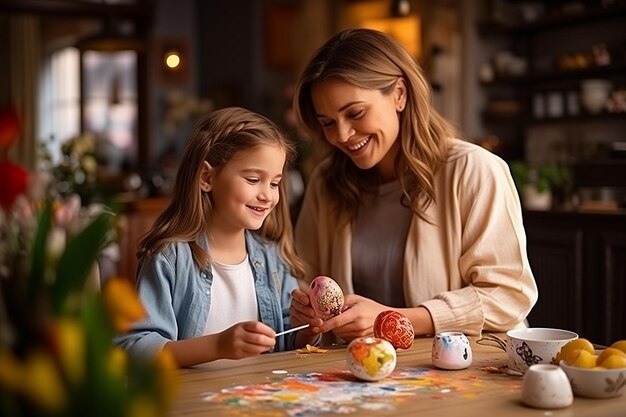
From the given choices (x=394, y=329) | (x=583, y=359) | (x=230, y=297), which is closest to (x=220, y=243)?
(x=230, y=297)

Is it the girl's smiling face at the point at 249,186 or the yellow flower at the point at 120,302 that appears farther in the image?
the girl's smiling face at the point at 249,186

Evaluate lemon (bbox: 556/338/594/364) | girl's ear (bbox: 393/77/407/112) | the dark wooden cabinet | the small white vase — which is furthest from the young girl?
the small white vase

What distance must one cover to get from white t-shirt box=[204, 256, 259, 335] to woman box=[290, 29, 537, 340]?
5.8 inches

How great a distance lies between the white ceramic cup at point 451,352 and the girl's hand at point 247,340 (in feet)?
1.07

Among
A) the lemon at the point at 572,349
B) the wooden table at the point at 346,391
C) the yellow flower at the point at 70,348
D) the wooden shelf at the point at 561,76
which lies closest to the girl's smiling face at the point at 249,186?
the wooden table at the point at 346,391

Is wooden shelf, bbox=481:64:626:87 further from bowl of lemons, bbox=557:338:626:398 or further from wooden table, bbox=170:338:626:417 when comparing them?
bowl of lemons, bbox=557:338:626:398

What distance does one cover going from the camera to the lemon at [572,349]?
1.58m

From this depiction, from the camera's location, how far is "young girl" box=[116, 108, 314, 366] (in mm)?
2008

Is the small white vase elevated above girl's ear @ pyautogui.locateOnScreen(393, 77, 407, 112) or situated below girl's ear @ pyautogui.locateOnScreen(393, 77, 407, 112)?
below

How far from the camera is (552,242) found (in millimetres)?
4328

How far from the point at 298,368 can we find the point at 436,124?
0.94 meters

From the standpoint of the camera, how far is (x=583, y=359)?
1.55 metres

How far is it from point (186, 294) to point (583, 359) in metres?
0.91

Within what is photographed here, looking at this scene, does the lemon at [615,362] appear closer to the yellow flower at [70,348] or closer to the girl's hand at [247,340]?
the girl's hand at [247,340]
